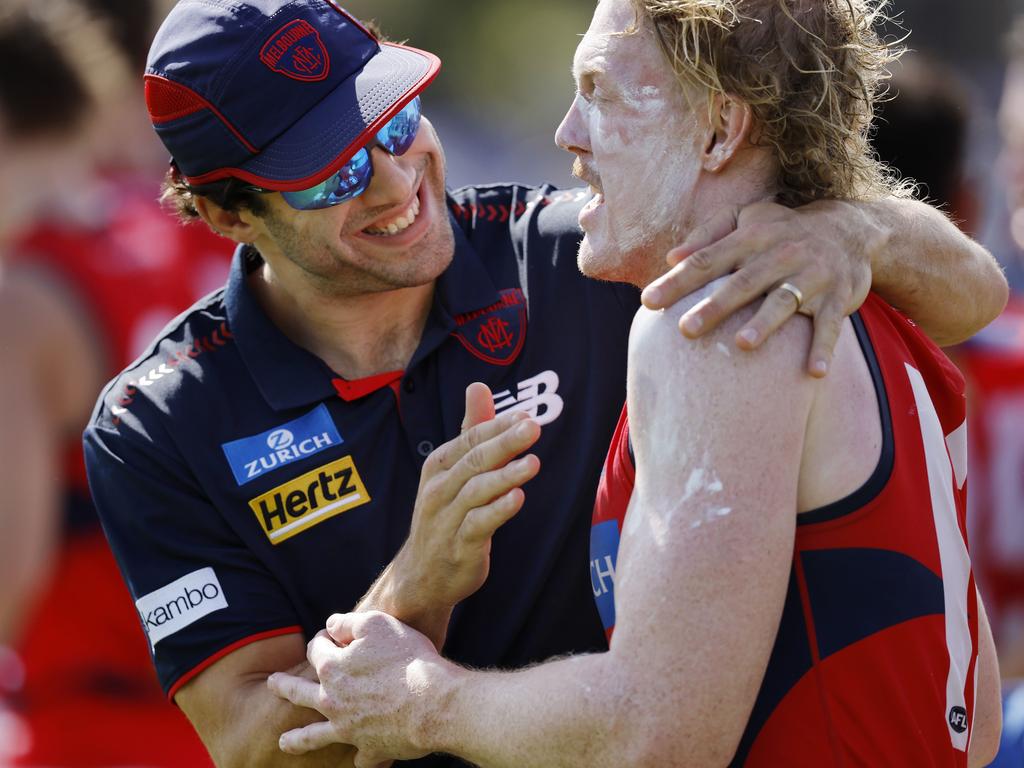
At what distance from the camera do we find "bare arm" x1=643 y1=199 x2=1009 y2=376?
7.02 ft

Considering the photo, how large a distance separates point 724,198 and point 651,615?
0.78 m

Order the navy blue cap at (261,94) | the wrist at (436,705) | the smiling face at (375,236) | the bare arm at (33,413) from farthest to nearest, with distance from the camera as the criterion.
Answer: the bare arm at (33,413)
the smiling face at (375,236)
the navy blue cap at (261,94)
the wrist at (436,705)

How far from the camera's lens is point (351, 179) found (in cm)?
312

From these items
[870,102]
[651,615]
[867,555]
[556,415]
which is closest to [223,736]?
[556,415]

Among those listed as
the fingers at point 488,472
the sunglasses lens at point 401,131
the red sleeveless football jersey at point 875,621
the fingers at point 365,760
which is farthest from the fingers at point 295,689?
the sunglasses lens at point 401,131

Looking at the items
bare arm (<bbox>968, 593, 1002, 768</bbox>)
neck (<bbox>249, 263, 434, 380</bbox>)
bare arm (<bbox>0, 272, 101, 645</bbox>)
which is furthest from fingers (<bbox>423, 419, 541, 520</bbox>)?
bare arm (<bbox>0, 272, 101, 645</bbox>)

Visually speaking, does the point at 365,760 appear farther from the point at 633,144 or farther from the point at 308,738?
the point at 633,144

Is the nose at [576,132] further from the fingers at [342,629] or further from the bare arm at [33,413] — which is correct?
the bare arm at [33,413]

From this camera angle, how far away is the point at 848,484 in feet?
6.99

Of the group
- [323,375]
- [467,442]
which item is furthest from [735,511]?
[323,375]

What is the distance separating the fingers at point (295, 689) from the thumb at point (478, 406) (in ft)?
1.93

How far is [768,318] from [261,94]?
1.44 metres

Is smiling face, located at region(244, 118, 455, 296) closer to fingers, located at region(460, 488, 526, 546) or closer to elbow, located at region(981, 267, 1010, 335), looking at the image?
fingers, located at region(460, 488, 526, 546)

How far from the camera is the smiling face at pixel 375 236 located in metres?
3.12
